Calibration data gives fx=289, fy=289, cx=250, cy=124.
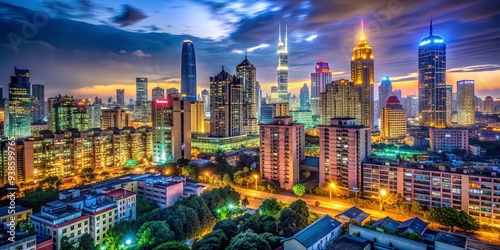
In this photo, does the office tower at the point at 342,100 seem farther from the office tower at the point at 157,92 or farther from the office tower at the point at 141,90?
the office tower at the point at 157,92

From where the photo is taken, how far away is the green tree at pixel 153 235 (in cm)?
1162

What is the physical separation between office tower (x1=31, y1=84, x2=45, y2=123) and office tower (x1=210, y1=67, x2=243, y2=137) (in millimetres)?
38755

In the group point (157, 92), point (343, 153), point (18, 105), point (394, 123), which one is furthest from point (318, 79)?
point (18, 105)

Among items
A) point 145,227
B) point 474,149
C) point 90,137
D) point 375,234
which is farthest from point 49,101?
point 474,149

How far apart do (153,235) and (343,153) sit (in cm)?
1361

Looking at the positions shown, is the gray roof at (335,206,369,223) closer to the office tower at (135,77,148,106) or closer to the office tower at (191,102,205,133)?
the office tower at (191,102,205,133)

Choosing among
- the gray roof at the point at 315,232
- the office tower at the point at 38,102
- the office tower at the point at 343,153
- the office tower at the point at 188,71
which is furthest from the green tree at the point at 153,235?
the office tower at the point at 188,71

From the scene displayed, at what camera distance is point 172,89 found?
76500 mm

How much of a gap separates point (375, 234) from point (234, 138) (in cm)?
3159

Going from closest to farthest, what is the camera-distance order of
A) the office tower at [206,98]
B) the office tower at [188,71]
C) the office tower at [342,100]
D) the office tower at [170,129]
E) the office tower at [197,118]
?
1. the office tower at [170,129]
2. the office tower at [342,100]
3. the office tower at [197,118]
4. the office tower at [188,71]
5. the office tower at [206,98]

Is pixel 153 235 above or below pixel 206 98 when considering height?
below

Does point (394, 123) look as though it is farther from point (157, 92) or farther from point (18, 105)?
point (157, 92)

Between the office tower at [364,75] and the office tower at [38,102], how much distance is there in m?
60.6

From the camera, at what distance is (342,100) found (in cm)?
4562
